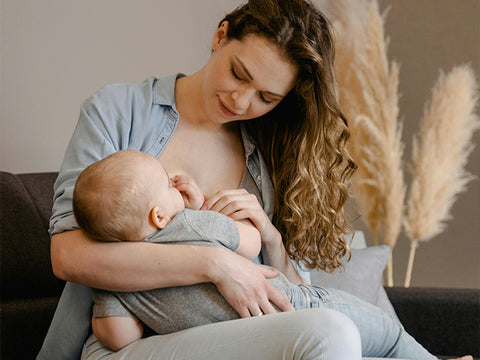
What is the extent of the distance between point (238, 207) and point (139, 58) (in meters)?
1.54

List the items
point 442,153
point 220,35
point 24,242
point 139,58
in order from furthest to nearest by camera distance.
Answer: point 442,153 → point 139,58 → point 24,242 → point 220,35

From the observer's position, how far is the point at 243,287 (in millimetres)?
1338

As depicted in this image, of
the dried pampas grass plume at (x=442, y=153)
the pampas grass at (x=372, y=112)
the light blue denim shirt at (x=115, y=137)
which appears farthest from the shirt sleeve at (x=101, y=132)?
the dried pampas grass plume at (x=442, y=153)

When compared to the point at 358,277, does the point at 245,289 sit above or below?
above

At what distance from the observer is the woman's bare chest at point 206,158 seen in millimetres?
1702

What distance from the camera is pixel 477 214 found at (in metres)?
3.48

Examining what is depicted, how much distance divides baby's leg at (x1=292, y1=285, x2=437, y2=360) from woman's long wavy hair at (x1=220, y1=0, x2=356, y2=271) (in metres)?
0.28

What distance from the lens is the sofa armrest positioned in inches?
92.5

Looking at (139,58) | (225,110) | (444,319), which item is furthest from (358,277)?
(139,58)

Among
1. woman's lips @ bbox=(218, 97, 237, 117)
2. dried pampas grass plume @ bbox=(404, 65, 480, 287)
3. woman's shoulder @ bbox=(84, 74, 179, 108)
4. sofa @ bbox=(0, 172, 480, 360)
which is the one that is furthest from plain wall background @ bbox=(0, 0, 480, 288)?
woman's lips @ bbox=(218, 97, 237, 117)

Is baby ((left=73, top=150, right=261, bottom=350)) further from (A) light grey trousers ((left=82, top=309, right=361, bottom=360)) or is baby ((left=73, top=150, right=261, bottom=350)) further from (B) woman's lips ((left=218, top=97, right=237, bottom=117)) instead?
(B) woman's lips ((left=218, top=97, right=237, bottom=117))

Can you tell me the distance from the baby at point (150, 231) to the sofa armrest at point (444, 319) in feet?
3.36

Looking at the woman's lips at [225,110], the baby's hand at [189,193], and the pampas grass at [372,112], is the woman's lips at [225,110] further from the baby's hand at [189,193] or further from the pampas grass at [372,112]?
the pampas grass at [372,112]

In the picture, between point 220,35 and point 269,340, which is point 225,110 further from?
point 269,340
